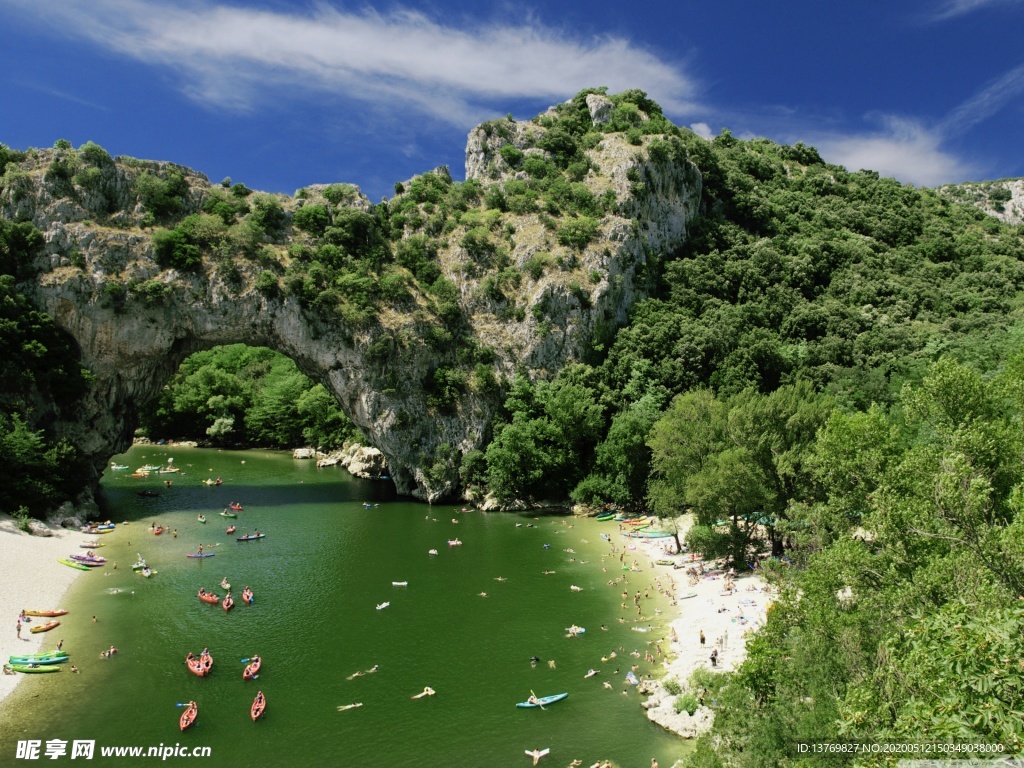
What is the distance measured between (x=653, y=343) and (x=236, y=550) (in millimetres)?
41443

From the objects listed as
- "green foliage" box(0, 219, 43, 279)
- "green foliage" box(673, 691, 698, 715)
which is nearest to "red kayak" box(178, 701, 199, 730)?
"green foliage" box(673, 691, 698, 715)

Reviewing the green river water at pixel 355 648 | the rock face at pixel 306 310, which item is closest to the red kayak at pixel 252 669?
the green river water at pixel 355 648

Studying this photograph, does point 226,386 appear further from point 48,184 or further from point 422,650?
point 422,650

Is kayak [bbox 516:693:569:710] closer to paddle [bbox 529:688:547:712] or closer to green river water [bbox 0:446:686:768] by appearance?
paddle [bbox 529:688:547:712]

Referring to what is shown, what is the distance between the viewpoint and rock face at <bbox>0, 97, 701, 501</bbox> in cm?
5003

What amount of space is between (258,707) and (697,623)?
64.5 ft

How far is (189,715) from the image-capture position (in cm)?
2120

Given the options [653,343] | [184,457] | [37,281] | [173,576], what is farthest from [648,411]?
[184,457]

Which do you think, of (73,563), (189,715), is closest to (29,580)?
(73,563)

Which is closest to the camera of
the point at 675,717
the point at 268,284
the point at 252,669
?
the point at 675,717

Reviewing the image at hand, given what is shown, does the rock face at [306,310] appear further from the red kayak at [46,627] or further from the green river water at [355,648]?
the red kayak at [46,627]

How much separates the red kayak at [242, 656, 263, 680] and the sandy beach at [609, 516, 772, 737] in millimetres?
15620

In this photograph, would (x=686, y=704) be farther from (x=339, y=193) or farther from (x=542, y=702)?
(x=339, y=193)

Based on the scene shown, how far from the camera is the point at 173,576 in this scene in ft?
118
